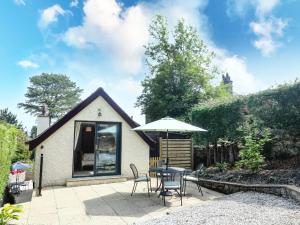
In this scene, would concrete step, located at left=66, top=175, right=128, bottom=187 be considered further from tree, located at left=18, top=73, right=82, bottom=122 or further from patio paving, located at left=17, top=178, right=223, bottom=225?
tree, located at left=18, top=73, right=82, bottom=122

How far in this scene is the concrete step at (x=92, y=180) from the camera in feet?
31.9

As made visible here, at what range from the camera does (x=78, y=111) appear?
1051 cm

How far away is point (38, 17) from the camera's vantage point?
457 inches

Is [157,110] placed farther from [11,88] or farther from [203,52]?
[11,88]

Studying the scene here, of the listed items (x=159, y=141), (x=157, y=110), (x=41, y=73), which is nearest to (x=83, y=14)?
(x=159, y=141)

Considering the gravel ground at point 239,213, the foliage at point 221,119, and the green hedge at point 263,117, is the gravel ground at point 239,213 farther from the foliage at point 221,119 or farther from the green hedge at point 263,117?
the foliage at point 221,119

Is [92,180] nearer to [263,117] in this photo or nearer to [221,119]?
[221,119]

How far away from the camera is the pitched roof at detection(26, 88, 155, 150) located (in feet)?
31.9

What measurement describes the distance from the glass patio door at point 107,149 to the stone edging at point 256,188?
404 cm

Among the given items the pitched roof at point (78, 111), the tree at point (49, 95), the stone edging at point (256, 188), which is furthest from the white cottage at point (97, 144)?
the tree at point (49, 95)

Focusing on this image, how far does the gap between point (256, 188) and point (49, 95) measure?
45.9 meters

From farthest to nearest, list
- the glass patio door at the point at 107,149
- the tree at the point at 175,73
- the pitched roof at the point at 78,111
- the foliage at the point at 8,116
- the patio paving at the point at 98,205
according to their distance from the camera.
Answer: the foliage at the point at 8,116 → the tree at the point at 175,73 → the glass patio door at the point at 107,149 → the pitched roof at the point at 78,111 → the patio paving at the point at 98,205

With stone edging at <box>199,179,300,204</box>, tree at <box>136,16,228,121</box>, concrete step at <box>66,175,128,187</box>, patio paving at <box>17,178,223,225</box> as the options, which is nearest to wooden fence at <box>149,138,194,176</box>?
concrete step at <box>66,175,128,187</box>

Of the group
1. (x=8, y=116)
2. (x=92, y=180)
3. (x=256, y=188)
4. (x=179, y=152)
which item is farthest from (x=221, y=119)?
(x=8, y=116)
